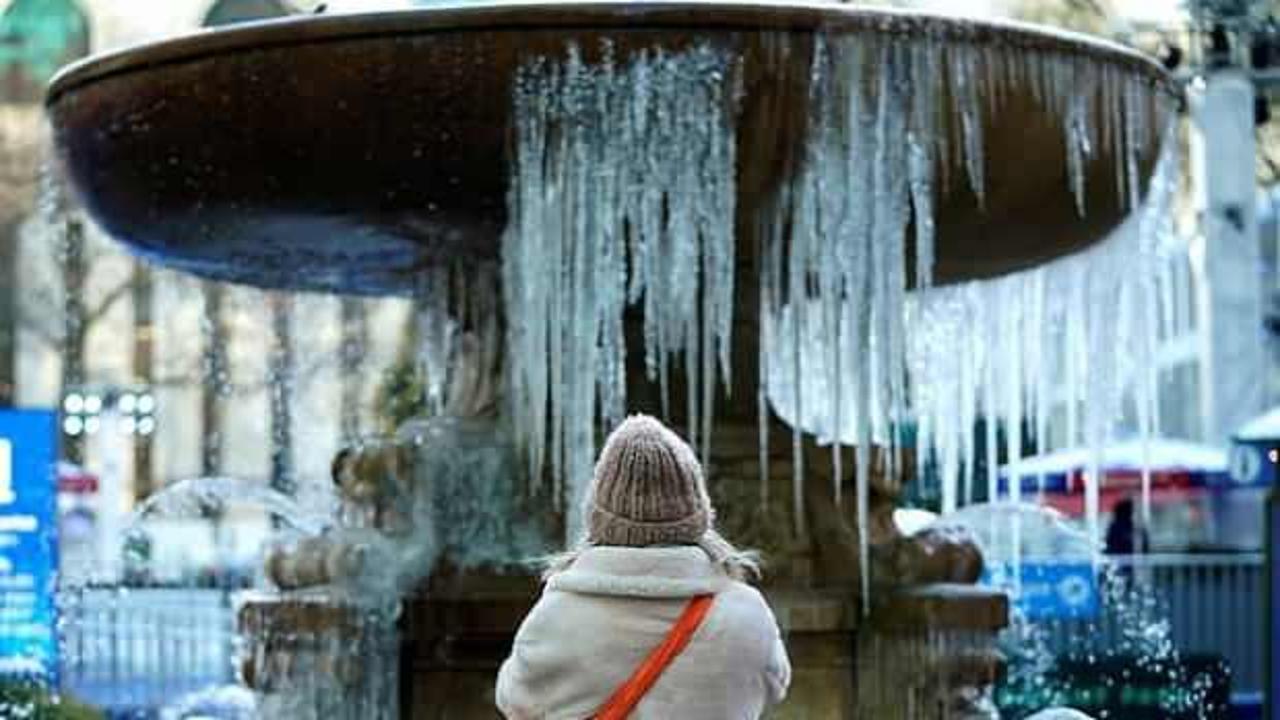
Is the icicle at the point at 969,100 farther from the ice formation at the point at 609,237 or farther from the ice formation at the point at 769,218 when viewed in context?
the ice formation at the point at 609,237

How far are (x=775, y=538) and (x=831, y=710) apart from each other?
23.2 inches

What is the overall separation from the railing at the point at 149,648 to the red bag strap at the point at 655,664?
39.0ft

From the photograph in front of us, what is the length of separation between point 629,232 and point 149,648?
8490 millimetres

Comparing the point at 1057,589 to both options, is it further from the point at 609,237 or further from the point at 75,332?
the point at 75,332

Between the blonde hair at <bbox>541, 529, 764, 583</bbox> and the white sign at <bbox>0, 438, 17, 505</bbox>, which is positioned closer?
the blonde hair at <bbox>541, 529, 764, 583</bbox>

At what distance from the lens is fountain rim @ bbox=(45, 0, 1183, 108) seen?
7.61 metres

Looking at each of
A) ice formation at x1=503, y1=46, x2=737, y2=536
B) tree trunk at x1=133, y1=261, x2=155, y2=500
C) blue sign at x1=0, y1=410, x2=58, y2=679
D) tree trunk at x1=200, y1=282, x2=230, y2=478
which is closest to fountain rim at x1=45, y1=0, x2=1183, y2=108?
ice formation at x1=503, y1=46, x2=737, y2=536

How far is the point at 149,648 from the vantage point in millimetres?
16078

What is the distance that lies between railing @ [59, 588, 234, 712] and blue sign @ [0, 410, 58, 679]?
2.07 m

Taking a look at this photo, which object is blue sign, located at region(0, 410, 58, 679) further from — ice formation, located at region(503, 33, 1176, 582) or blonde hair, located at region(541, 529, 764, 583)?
blonde hair, located at region(541, 529, 764, 583)

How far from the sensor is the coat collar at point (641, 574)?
3.69 metres

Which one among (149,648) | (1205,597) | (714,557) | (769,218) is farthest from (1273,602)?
(149,648)

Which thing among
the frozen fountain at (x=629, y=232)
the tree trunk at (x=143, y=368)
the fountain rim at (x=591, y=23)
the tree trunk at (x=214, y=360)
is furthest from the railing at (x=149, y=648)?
the tree trunk at (x=143, y=368)

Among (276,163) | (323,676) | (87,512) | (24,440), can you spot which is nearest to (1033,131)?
(276,163)
